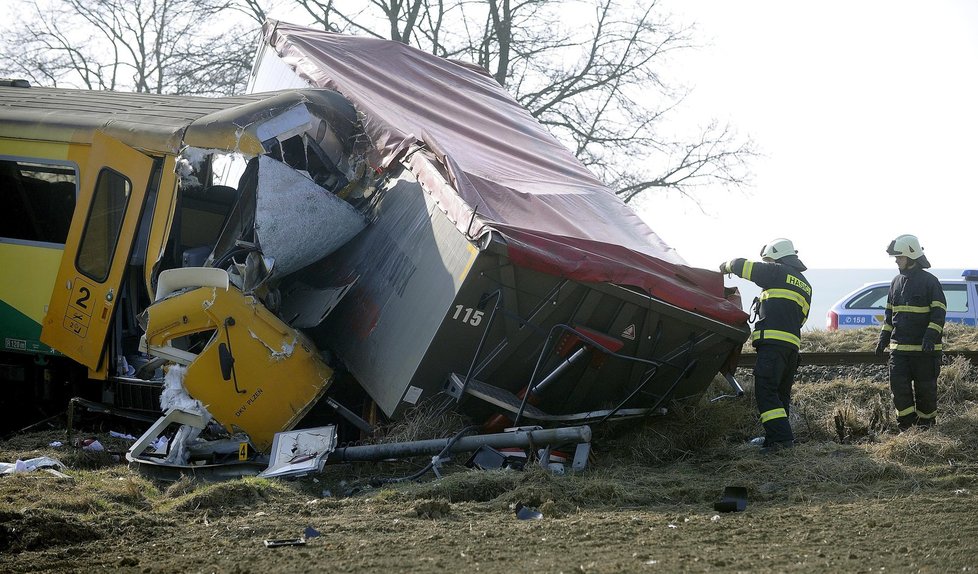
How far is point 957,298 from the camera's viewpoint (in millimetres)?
15117

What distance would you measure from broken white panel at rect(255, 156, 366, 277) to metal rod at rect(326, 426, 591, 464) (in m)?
1.39

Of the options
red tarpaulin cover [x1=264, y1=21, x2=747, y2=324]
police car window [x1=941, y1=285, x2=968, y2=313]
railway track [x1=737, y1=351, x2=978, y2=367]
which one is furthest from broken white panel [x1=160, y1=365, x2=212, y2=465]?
police car window [x1=941, y1=285, x2=968, y2=313]

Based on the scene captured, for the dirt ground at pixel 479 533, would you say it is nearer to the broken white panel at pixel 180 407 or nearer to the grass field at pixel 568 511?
the grass field at pixel 568 511

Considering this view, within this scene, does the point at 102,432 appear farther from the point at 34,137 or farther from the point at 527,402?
the point at 527,402

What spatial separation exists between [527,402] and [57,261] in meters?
4.20

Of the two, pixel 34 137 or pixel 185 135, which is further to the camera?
pixel 34 137

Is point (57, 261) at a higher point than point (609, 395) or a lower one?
higher

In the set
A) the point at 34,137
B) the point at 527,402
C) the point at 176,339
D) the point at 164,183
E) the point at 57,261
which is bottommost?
the point at 527,402

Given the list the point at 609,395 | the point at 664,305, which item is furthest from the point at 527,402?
the point at 664,305

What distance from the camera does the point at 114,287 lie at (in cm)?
755

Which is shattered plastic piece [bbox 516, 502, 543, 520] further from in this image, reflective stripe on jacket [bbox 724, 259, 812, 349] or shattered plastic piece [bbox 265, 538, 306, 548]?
reflective stripe on jacket [bbox 724, 259, 812, 349]

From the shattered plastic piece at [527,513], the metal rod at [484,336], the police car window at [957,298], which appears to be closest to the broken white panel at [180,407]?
the metal rod at [484,336]

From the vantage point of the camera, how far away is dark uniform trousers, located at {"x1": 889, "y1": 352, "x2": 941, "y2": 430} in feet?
26.5

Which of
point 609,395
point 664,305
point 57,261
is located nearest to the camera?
point 664,305
